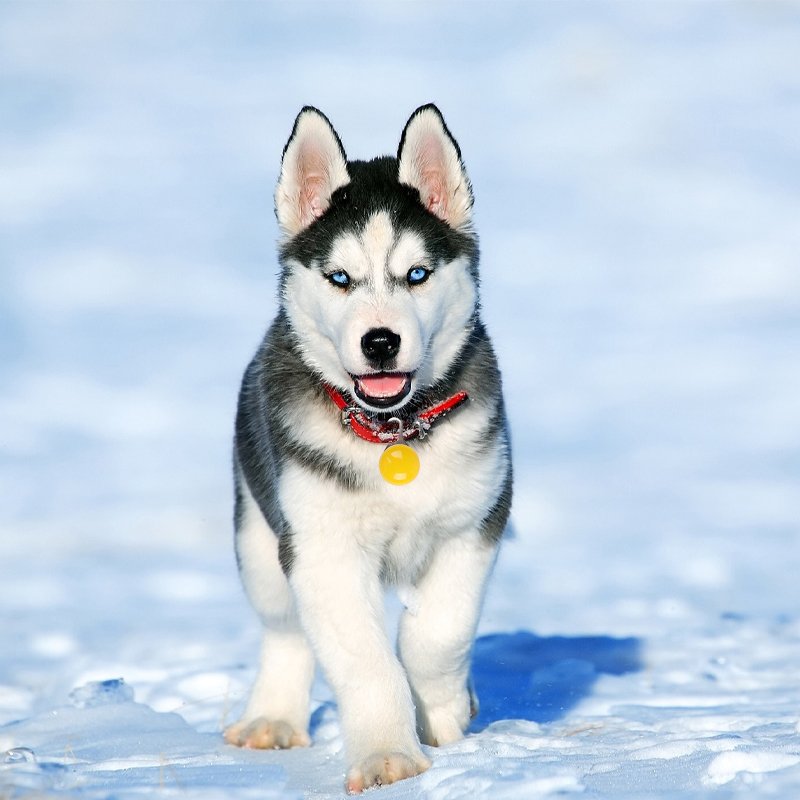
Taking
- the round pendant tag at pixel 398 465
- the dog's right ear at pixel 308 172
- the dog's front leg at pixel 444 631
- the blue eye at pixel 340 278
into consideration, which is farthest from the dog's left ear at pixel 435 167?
the dog's front leg at pixel 444 631

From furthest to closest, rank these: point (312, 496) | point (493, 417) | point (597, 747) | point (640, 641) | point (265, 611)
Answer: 1. point (640, 641)
2. point (265, 611)
3. point (493, 417)
4. point (312, 496)
5. point (597, 747)

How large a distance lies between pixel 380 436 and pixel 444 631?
72 cm

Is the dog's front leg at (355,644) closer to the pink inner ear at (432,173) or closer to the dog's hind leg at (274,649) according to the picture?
the dog's hind leg at (274,649)

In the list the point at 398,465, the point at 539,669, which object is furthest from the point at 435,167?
the point at 539,669

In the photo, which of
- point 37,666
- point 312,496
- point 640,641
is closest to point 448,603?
point 312,496

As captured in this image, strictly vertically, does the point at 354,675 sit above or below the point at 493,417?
below

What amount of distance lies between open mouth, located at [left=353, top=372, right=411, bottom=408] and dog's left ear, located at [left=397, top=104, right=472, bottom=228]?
834 millimetres

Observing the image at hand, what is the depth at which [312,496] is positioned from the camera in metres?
4.82

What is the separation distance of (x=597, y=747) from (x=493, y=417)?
4.14ft

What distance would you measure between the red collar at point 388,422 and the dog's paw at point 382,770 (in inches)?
44.9

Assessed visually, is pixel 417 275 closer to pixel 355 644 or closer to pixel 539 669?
pixel 355 644

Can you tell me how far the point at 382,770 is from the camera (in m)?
4.28

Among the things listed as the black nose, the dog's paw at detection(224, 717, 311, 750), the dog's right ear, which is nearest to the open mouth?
the black nose

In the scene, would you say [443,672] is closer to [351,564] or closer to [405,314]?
[351,564]
